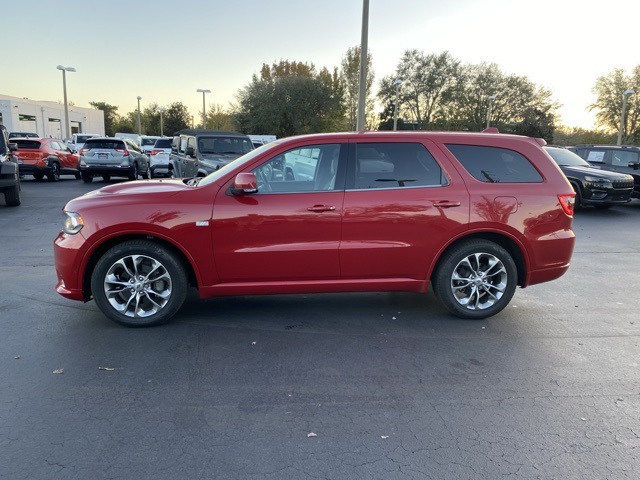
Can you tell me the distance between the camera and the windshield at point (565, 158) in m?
13.8

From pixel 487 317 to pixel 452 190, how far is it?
138cm

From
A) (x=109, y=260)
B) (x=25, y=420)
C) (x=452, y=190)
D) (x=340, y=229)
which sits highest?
(x=452, y=190)

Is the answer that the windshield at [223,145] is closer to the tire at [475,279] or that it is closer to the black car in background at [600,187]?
the black car in background at [600,187]

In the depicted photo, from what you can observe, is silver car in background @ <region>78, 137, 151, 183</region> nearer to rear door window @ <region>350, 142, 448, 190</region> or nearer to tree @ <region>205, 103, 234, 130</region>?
rear door window @ <region>350, 142, 448, 190</region>

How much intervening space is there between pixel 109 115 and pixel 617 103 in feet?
294

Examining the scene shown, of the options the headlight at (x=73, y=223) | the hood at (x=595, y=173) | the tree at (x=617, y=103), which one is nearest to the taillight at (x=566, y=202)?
the headlight at (x=73, y=223)

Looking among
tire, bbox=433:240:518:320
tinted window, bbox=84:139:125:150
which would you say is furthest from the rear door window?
tinted window, bbox=84:139:125:150

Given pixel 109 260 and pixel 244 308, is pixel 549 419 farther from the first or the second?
pixel 109 260

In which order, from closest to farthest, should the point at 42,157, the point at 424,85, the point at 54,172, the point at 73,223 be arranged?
the point at 73,223
the point at 42,157
the point at 54,172
the point at 424,85

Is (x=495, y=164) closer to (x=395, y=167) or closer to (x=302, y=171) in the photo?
(x=395, y=167)

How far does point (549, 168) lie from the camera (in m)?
5.05

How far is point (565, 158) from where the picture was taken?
14.1 metres

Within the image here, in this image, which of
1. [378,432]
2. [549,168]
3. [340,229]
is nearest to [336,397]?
[378,432]

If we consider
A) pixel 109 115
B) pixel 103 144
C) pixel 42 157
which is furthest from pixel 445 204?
pixel 109 115
